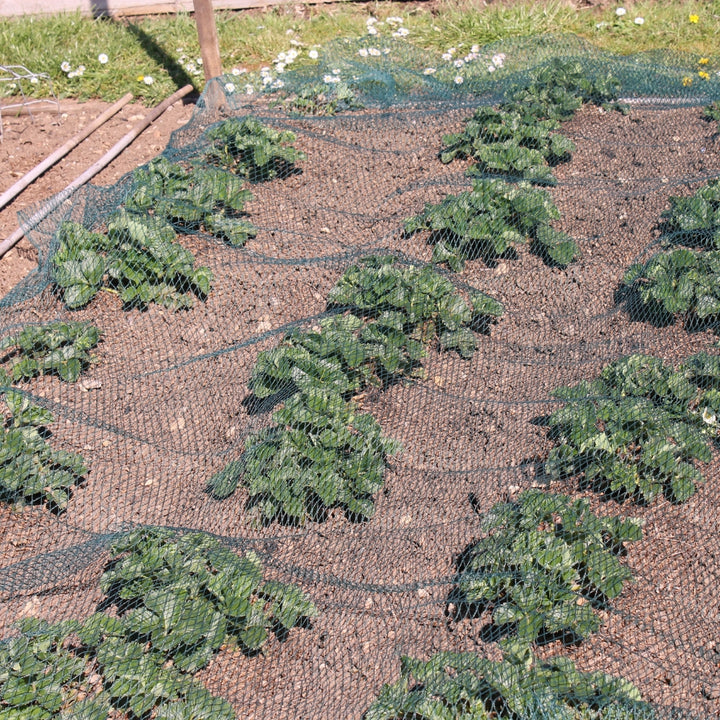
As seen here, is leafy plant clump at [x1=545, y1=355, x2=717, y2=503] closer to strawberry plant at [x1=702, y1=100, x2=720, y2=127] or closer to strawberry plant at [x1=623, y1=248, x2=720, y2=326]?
strawberry plant at [x1=623, y1=248, x2=720, y2=326]

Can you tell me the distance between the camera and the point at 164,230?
4.48m

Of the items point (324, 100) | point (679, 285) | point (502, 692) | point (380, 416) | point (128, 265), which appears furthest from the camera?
point (324, 100)

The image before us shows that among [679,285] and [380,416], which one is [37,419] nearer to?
[380,416]

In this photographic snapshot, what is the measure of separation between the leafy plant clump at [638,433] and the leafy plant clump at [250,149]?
258 centimetres

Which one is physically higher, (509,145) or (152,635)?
(509,145)

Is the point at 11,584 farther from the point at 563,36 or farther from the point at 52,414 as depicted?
the point at 563,36

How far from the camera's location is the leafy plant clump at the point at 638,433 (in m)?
3.25

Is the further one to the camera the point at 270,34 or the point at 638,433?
the point at 270,34

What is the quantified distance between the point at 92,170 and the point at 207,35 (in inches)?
51.1

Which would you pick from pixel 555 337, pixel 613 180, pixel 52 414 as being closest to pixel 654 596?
pixel 555 337

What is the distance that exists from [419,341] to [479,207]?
102 cm

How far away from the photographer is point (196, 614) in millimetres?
2748

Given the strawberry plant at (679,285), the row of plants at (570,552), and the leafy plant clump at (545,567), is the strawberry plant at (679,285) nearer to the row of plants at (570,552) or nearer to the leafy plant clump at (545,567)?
the row of plants at (570,552)

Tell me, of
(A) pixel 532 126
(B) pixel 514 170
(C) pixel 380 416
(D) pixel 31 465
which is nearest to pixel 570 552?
(C) pixel 380 416
